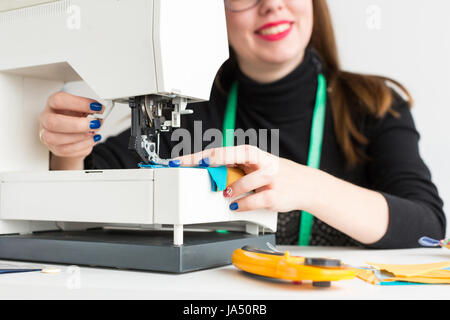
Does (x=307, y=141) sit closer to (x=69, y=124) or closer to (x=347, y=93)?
(x=347, y=93)

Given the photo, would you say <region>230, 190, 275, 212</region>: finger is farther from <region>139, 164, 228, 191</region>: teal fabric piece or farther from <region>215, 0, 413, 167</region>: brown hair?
<region>215, 0, 413, 167</region>: brown hair

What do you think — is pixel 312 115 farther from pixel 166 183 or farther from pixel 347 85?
pixel 166 183

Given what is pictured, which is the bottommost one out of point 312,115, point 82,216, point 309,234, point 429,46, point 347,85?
point 309,234

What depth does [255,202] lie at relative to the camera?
913mm

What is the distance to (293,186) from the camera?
1.00 m

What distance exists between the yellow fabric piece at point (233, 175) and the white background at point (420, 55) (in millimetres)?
1320

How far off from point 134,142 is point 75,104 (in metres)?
0.23

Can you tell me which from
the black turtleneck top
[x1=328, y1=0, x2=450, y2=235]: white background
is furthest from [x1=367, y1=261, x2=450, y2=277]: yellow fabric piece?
[x1=328, y1=0, x2=450, y2=235]: white background

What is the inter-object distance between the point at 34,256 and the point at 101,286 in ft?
0.95

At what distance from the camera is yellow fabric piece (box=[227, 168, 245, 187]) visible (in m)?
0.88

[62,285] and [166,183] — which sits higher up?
[166,183]

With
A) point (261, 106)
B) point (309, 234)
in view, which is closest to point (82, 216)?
point (309, 234)

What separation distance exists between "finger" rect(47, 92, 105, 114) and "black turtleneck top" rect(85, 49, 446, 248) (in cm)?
31

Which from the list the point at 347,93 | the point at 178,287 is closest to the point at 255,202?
the point at 178,287
